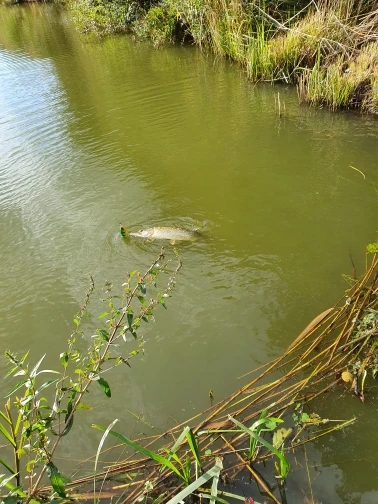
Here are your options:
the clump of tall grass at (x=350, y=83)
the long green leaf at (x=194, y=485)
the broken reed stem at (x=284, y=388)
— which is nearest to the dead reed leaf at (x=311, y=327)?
the broken reed stem at (x=284, y=388)

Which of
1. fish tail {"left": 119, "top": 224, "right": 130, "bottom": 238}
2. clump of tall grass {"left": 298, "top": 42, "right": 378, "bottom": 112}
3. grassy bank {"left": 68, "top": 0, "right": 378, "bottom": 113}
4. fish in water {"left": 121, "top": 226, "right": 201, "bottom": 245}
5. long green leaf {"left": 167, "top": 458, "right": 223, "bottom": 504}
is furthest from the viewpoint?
grassy bank {"left": 68, "top": 0, "right": 378, "bottom": 113}

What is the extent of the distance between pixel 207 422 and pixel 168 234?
2.19 meters

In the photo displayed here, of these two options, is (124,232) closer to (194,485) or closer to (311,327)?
(311,327)

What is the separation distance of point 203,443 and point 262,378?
2.30 feet

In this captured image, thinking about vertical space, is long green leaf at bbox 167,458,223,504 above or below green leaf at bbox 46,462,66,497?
below

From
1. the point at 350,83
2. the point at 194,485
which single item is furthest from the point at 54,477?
the point at 350,83

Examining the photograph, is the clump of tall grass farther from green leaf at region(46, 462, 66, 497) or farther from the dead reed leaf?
green leaf at region(46, 462, 66, 497)

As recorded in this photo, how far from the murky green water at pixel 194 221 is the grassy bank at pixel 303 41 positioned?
0.44 metres

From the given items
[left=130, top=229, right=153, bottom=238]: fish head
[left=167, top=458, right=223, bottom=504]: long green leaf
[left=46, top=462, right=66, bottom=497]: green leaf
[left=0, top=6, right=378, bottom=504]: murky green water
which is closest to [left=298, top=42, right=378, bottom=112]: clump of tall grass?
[left=0, top=6, right=378, bottom=504]: murky green water

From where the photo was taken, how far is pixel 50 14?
69.5 ft

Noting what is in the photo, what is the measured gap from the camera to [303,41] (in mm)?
8336

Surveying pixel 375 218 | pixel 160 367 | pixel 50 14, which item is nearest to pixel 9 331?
pixel 160 367

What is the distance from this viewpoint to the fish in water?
4.44 meters

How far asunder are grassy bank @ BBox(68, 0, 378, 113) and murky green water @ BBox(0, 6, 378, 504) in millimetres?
441
